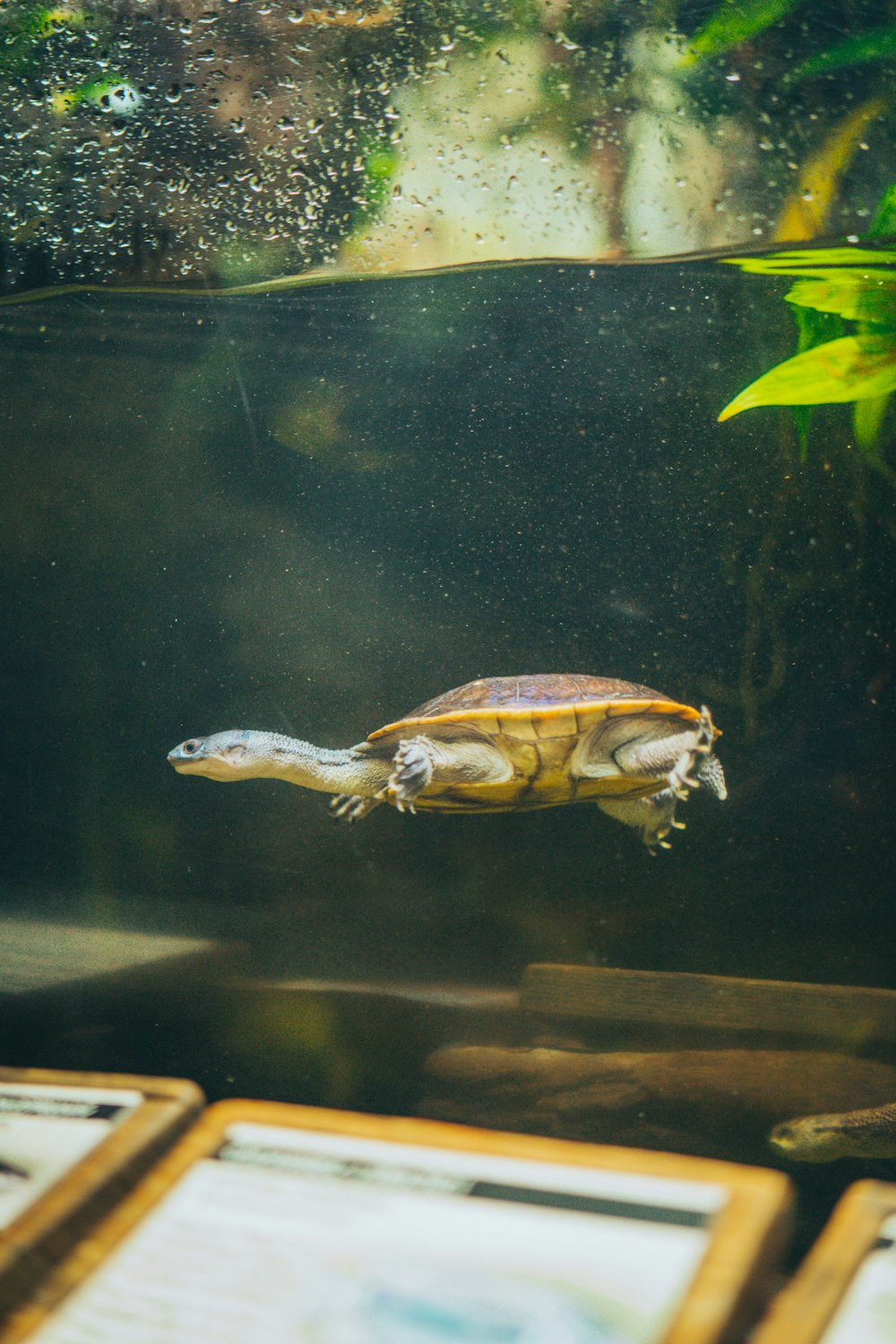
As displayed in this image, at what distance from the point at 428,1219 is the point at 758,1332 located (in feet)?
0.99

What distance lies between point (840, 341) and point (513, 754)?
2177 millimetres

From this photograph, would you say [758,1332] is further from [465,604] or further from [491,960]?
[465,604]

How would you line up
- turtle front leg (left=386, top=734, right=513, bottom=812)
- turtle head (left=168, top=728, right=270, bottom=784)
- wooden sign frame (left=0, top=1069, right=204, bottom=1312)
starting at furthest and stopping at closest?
turtle head (left=168, top=728, right=270, bottom=784) < turtle front leg (left=386, top=734, right=513, bottom=812) < wooden sign frame (left=0, top=1069, right=204, bottom=1312)

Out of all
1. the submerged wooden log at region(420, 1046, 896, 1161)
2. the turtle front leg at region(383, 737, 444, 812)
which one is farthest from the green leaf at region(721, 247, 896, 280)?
the submerged wooden log at region(420, 1046, 896, 1161)

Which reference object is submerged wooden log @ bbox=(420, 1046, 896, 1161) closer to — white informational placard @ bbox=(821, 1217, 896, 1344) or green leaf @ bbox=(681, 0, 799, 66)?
white informational placard @ bbox=(821, 1217, 896, 1344)

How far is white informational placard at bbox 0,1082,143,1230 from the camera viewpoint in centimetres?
95

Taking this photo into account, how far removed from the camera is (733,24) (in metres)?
2.17

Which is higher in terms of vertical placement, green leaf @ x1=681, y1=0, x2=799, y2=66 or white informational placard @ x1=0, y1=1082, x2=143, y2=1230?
green leaf @ x1=681, y1=0, x2=799, y2=66

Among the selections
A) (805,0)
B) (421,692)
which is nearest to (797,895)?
(421,692)

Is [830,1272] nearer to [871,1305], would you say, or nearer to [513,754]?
[871,1305]

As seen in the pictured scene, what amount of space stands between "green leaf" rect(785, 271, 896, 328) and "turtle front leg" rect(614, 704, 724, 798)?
7.14 feet

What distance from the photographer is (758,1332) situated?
73cm

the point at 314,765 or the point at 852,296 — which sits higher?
the point at 852,296

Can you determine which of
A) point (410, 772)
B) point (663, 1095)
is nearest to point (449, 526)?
point (410, 772)
